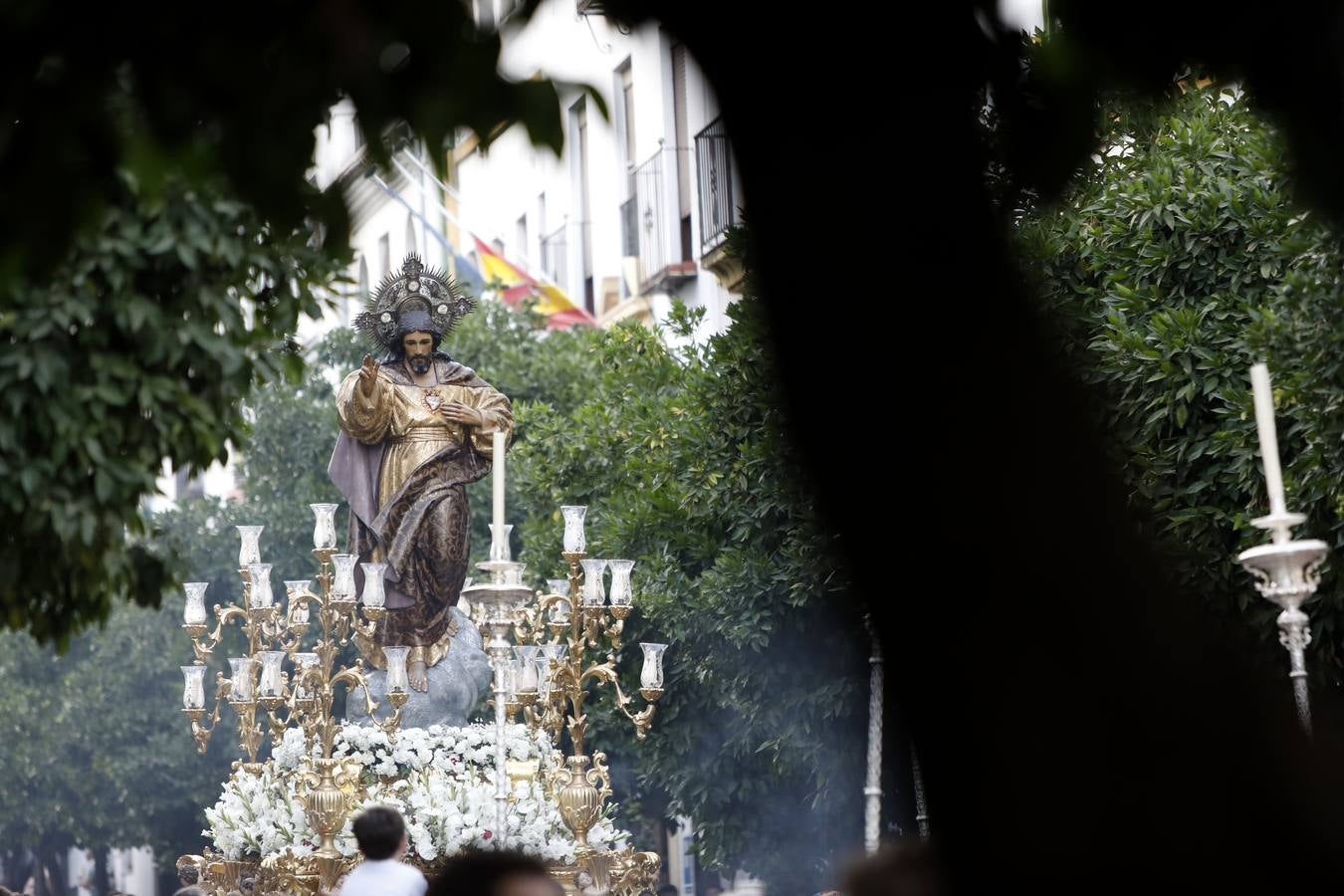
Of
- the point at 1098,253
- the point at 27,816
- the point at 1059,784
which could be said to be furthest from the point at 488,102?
the point at 27,816

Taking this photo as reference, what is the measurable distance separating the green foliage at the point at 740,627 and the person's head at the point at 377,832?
8958mm

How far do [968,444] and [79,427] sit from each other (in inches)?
214

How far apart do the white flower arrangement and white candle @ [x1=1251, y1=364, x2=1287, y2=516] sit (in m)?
5.00

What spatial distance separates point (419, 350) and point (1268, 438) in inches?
310

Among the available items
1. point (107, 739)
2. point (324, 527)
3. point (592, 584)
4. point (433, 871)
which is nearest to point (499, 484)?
point (592, 584)

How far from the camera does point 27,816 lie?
1400 inches

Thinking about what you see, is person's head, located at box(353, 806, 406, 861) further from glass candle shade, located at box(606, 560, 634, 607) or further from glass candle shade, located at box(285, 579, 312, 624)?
glass candle shade, located at box(285, 579, 312, 624)

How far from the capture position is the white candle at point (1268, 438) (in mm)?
7371

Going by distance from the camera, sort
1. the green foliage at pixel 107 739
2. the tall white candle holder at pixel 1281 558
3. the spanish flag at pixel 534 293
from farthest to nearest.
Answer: the green foliage at pixel 107 739 → the spanish flag at pixel 534 293 → the tall white candle holder at pixel 1281 558

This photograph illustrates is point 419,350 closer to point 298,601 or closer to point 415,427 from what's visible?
point 415,427

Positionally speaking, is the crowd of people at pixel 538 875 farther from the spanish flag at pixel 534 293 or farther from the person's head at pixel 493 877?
the spanish flag at pixel 534 293

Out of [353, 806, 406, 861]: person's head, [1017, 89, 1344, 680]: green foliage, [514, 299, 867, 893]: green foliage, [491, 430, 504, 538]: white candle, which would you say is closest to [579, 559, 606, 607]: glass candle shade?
[491, 430, 504, 538]: white candle

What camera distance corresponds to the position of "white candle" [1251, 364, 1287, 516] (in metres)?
7.37

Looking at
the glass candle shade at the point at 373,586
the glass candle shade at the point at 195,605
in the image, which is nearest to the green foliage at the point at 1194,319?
the glass candle shade at the point at 373,586
